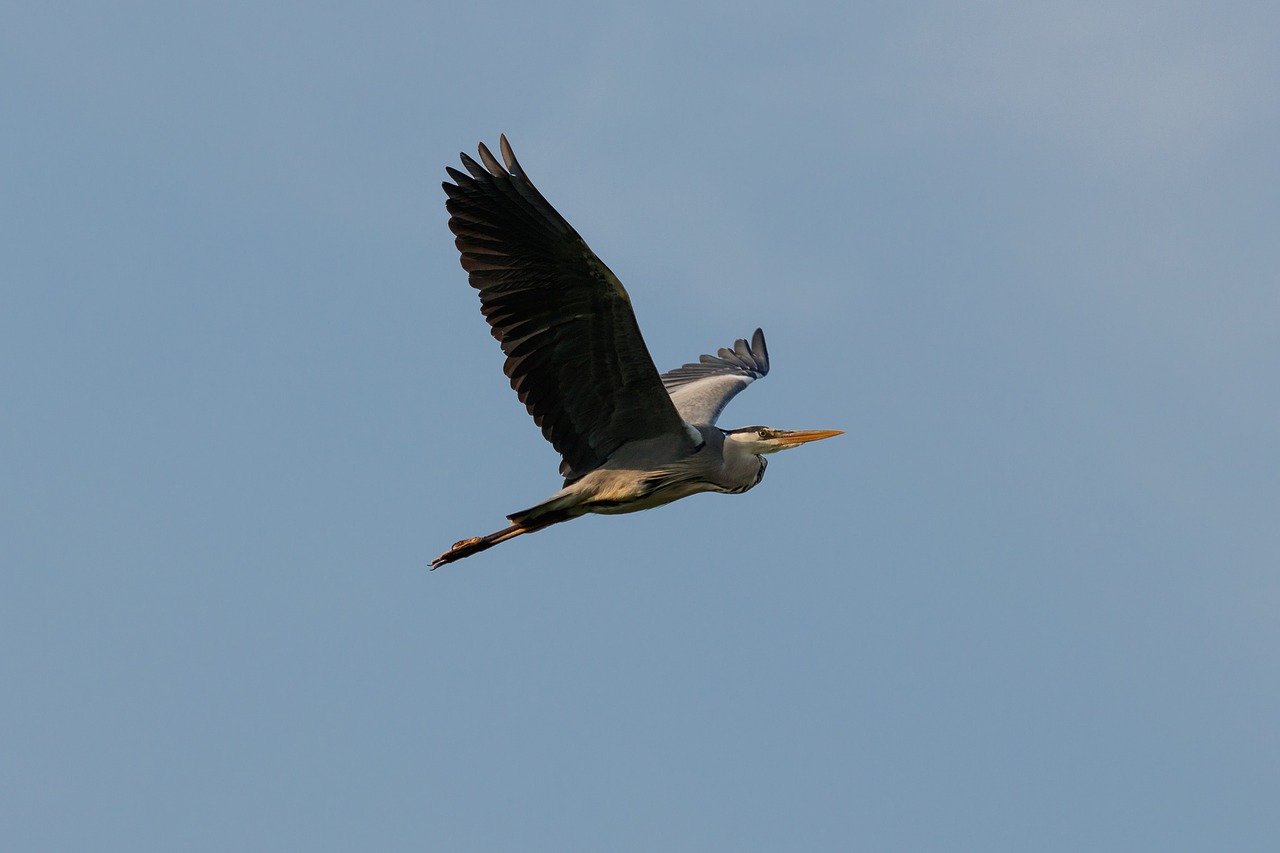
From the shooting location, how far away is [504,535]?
10.1 m

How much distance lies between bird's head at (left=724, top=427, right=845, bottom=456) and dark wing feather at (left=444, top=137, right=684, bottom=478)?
3.07 ft

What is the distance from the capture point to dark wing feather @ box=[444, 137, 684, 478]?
8992mm

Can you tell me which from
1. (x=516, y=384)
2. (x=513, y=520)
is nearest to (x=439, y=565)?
(x=513, y=520)

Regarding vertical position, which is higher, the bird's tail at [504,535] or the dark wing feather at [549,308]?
the dark wing feather at [549,308]

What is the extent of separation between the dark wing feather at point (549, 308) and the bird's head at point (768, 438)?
0.94m

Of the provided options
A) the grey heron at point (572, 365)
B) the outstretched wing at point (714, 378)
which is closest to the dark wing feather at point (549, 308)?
the grey heron at point (572, 365)

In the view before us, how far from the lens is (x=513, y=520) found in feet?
32.5

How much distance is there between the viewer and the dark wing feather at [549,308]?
899 centimetres

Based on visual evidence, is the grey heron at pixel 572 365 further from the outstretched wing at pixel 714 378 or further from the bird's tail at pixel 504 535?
the outstretched wing at pixel 714 378

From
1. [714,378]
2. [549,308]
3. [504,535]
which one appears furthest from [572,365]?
[714,378]

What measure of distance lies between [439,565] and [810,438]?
266 cm

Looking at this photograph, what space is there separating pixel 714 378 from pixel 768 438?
2183 mm

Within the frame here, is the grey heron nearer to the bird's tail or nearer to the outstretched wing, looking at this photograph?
the bird's tail

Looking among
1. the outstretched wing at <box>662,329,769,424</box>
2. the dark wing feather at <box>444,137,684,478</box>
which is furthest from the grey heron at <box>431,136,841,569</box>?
the outstretched wing at <box>662,329,769,424</box>
